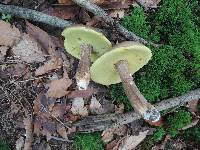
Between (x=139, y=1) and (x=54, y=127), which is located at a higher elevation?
(x=139, y=1)

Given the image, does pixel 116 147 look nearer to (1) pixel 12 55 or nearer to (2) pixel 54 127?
(2) pixel 54 127

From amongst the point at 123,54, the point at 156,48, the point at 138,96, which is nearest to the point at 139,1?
the point at 156,48

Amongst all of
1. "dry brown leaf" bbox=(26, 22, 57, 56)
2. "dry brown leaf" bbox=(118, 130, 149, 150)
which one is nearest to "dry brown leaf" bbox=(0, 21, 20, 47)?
"dry brown leaf" bbox=(26, 22, 57, 56)

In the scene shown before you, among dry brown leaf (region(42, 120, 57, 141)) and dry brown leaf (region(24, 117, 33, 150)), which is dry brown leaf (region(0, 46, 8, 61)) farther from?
dry brown leaf (region(42, 120, 57, 141))

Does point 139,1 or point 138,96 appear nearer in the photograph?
point 138,96

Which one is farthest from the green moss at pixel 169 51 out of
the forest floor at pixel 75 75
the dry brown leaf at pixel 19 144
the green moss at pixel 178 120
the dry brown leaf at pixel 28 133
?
the dry brown leaf at pixel 19 144

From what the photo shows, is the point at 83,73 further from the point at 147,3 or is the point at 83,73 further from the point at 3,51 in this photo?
the point at 147,3
